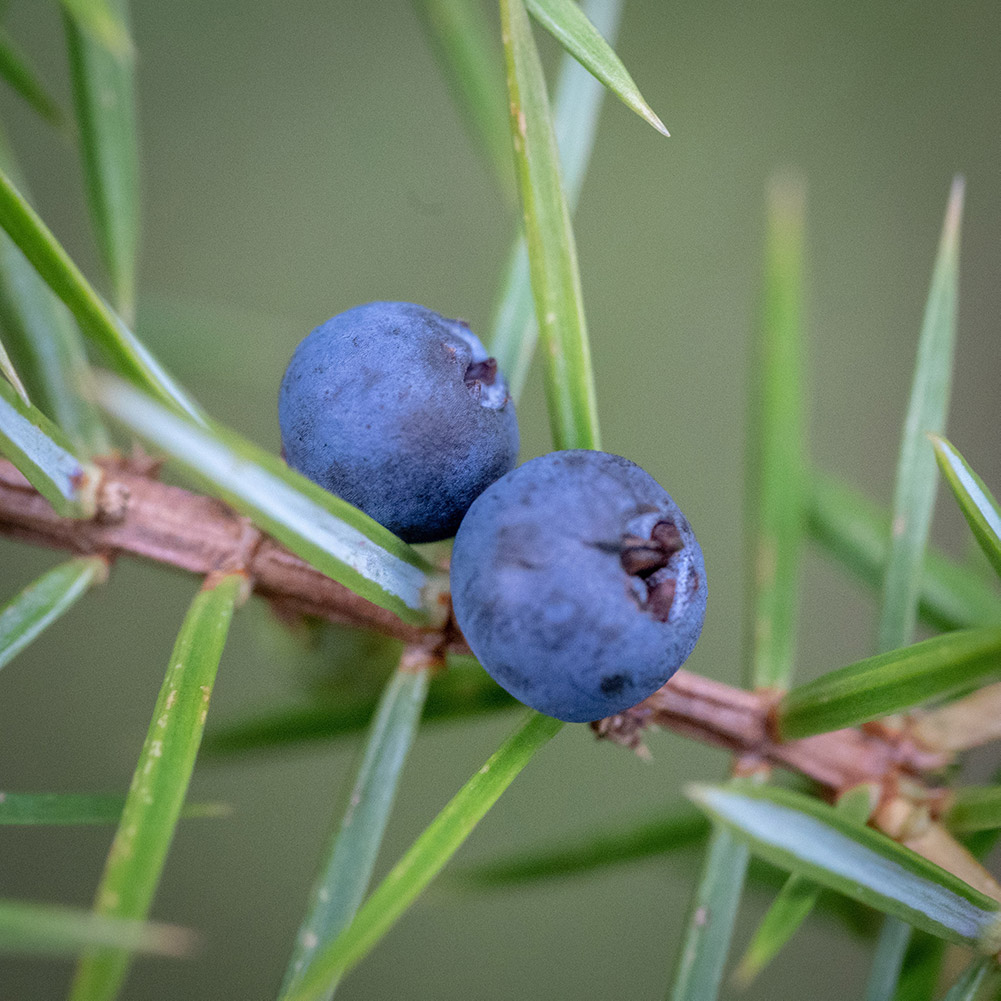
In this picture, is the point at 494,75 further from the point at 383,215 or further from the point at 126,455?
the point at 383,215

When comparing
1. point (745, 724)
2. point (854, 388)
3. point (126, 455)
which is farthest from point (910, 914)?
point (854, 388)

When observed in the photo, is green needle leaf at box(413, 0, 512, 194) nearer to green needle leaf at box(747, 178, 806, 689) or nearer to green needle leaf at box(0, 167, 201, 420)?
green needle leaf at box(747, 178, 806, 689)

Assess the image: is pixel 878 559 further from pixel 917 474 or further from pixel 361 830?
pixel 361 830

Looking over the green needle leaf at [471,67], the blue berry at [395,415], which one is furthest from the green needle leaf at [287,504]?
the green needle leaf at [471,67]

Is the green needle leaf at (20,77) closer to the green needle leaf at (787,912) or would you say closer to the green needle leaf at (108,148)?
the green needle leaf at (108,148)

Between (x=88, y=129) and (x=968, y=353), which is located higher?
(x=968, y=353)

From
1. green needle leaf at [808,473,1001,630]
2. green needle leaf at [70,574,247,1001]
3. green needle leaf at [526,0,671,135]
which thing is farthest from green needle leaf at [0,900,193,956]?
green needle leaf at [808,473,1001,630]

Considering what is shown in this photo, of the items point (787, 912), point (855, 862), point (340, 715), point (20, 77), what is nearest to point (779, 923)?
point (787, 912)
